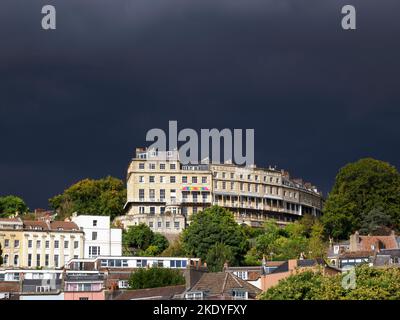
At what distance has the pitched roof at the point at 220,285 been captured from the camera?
61.6m

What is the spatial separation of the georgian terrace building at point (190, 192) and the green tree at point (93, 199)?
2.65 metres

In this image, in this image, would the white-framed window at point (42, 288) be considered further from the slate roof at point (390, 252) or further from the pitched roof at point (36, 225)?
the pitched roof at point (36, 225)

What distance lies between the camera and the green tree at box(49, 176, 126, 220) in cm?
12319

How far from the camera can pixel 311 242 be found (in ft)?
314

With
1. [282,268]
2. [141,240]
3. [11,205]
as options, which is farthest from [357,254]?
[11,205]

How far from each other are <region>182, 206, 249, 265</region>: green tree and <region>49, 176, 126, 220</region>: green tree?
991 inches

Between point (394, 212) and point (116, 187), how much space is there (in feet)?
140

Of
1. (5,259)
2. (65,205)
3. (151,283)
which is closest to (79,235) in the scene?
(5,259)

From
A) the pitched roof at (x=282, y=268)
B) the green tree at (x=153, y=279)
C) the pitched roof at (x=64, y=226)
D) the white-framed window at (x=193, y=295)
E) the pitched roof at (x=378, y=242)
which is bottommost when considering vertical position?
the white-framed window at (x=193, y=295)

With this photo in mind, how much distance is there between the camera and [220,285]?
2448 inches

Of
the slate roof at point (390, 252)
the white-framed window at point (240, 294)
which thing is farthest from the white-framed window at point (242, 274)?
the slate roof at point (390, 252)

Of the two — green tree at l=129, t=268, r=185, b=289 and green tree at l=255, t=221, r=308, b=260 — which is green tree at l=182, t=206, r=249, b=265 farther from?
green tree at l=129, t=268, r=185, b=289
